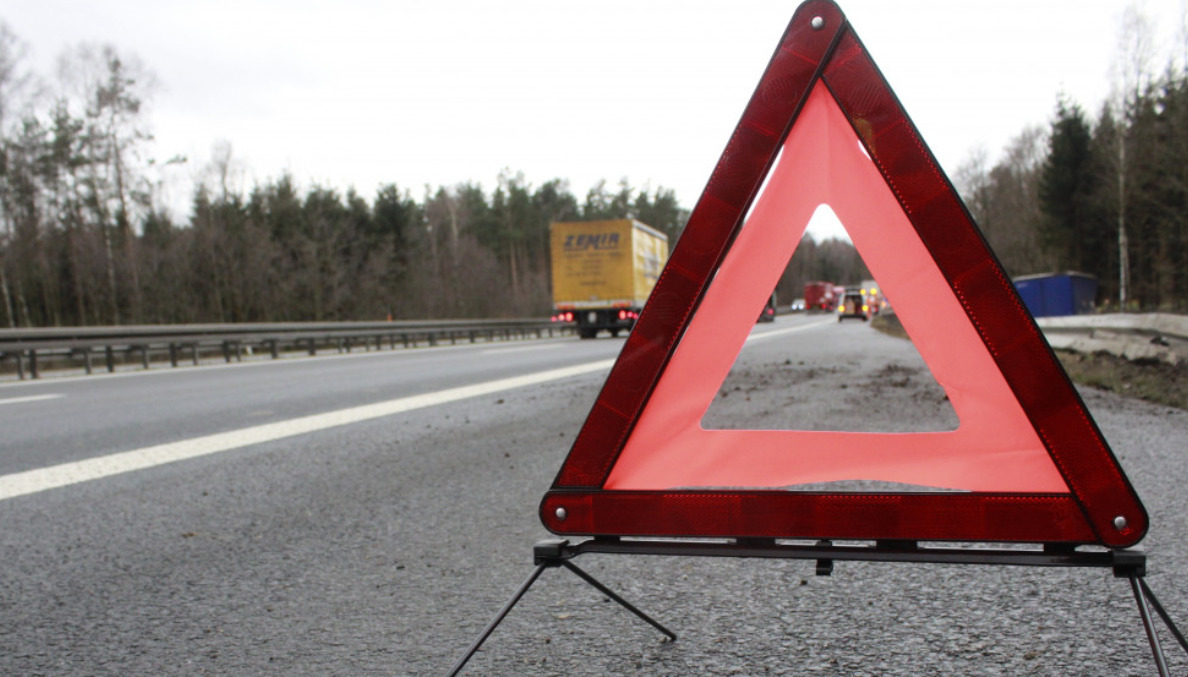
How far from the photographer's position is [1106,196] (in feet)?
136

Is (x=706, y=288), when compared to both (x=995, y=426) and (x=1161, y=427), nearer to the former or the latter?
(x=995, y=426)

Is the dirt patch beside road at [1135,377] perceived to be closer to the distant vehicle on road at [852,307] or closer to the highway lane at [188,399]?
the highway lane at [188,399]

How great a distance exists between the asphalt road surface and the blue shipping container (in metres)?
24.1

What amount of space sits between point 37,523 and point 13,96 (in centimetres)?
3442

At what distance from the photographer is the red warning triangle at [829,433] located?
1.70 meters

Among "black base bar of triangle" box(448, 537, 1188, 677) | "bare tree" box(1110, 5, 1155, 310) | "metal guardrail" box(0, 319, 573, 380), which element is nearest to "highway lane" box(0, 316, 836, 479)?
"metal guardrail" box(0, 319, 573, 380)

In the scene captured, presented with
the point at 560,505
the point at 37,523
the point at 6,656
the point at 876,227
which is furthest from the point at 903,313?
the point at 37,523

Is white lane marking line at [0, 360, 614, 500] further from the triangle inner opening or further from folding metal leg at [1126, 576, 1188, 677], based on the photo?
folding metal leg at [1126, 576, 1188, 677]

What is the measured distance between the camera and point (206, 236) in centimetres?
3978

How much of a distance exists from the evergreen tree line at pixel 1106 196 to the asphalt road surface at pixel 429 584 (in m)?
21.6

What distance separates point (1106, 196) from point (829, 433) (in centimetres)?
4695

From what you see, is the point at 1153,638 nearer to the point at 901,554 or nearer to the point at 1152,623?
the point at 1152,623

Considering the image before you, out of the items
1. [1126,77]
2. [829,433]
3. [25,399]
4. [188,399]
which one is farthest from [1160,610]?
[1126,77]

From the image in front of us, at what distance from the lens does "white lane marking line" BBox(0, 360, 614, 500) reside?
15.8ft
